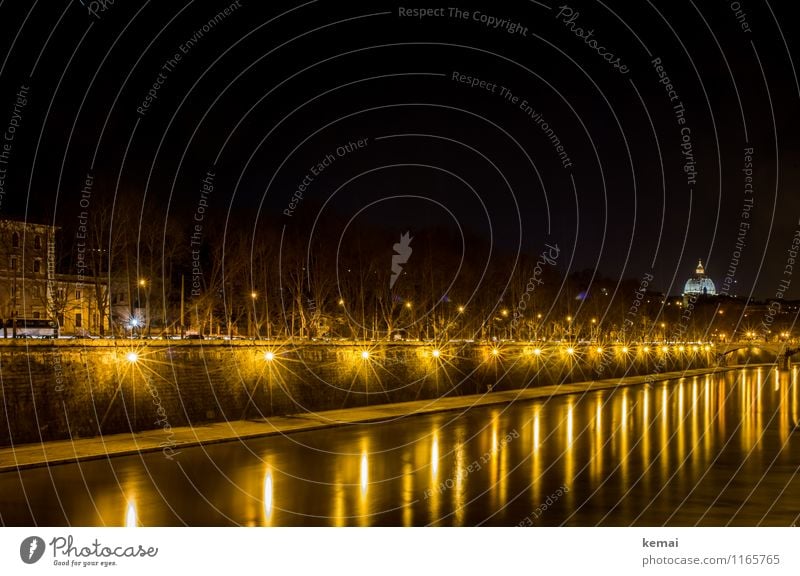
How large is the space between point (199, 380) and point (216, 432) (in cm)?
475

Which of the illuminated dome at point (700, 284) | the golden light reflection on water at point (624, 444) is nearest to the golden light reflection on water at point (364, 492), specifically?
the golden light reflection on water at point (624, 444)

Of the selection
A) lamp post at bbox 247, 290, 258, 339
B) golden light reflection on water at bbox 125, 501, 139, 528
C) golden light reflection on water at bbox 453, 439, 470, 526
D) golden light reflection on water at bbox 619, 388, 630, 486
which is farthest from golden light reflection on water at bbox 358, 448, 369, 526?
lamp post at bbox 247, 290, 258, 339

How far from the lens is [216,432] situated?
30.0m

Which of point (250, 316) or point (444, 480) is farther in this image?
point (250, 316)

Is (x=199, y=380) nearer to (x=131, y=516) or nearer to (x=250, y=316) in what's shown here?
(x=250, y=316)

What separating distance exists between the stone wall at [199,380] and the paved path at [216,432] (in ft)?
3.26

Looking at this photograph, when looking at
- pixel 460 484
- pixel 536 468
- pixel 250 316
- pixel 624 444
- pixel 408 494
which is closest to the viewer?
pixel 408 494

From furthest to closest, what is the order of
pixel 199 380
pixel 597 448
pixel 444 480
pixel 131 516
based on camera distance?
1. pixel 199 380
2. pixel 597 448
3. pixel 444 480
4. pixel 131 516

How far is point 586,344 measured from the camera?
7188cm

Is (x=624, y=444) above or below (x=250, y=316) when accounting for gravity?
below

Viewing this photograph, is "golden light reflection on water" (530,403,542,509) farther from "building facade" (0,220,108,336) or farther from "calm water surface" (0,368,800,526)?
"building facade" (0,220,108,336)

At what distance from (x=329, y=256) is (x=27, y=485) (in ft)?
116

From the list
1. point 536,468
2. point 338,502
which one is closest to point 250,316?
point 536,468
